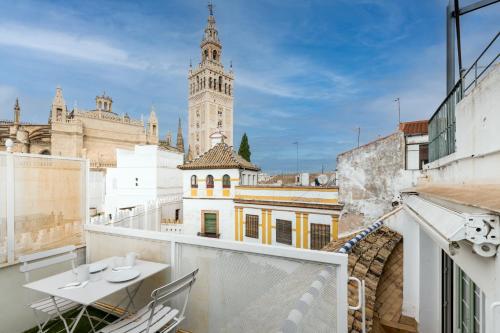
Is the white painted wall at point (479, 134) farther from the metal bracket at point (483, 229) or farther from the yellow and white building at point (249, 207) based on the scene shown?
the yellow and white building at point (249, 207)

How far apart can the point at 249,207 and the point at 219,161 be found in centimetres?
398

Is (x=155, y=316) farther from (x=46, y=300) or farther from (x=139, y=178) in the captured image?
(x=139, y=178)

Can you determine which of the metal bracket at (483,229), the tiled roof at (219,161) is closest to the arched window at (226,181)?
A: the tiled roof at (219,161)

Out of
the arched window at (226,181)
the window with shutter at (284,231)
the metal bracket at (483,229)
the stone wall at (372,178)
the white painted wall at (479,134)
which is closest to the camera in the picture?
the metal bracket at (483,229)

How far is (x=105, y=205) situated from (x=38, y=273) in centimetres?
2252

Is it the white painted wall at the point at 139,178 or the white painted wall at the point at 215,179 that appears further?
the white painted wall at the point at 139,178

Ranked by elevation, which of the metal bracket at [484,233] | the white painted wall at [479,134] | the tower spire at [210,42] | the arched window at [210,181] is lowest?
the arched window at [210,181]

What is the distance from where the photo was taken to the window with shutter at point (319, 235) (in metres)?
13.4

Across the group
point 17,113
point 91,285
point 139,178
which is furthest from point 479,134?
Answer: point 17,113

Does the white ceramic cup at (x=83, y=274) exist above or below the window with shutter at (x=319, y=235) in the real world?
above

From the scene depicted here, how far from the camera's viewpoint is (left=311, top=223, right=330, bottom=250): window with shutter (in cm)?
1341

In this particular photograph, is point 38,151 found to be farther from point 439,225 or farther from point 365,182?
point 439,225

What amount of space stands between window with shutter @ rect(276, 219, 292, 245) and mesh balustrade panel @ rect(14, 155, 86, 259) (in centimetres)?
1117

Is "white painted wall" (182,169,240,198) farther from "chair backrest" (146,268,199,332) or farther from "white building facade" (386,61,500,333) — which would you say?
"chair backrest" (146,268,199,332)
